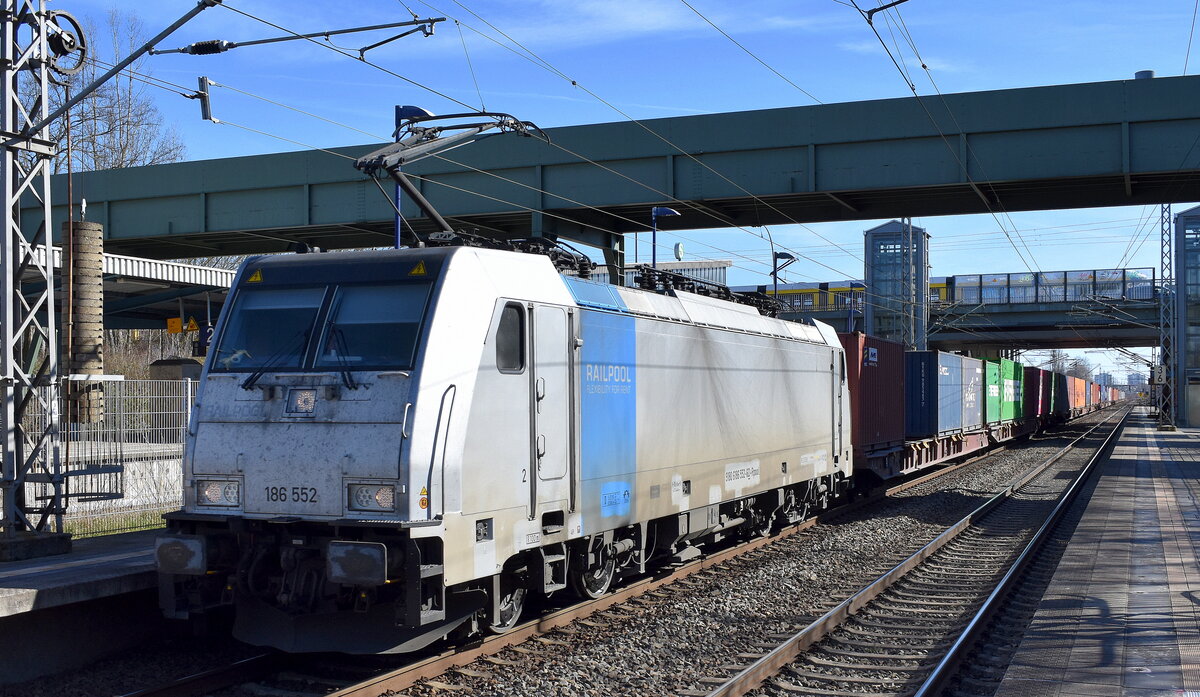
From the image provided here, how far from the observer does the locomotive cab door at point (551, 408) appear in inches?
346

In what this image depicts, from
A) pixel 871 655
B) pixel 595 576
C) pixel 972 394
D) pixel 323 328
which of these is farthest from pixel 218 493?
pixel 972 394

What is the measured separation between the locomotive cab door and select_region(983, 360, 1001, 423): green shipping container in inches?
1115

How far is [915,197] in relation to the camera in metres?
23.1

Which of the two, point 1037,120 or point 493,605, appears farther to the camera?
point 1037,120

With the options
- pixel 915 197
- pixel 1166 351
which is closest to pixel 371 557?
pixel 915 197

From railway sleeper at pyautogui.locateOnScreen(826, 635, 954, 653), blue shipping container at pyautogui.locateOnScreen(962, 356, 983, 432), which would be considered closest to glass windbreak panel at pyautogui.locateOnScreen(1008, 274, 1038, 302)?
blue shipping container at pyautogui.locateOnScreen(962, 356, 983, 432)

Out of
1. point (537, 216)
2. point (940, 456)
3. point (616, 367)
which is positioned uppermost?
point (537, 216)

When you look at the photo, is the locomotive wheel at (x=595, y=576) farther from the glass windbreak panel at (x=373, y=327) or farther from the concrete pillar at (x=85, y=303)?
the concrete pillar at (x=85, y=303)

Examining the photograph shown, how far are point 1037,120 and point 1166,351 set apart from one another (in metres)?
41.5

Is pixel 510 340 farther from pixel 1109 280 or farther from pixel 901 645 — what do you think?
pixel 1109 280

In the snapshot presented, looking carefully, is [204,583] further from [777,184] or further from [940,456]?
[940,456]

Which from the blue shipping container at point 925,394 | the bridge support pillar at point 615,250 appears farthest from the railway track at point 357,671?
the blue shipping container at point 925,394

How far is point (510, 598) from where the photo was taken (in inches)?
356

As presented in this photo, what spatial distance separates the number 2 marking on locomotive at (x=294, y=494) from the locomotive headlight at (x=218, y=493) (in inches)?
12.0
